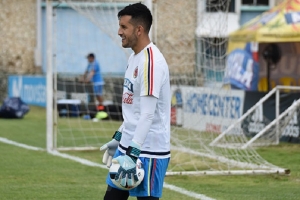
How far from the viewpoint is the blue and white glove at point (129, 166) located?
5.44 m

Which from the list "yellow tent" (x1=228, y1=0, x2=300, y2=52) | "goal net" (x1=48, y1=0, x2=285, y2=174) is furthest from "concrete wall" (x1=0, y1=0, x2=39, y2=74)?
"yellow tent" (x1=228, y1=0, x2=300, y2=52)

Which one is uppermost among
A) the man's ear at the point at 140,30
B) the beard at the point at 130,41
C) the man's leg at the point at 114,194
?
the man's ear at the point at 140,30

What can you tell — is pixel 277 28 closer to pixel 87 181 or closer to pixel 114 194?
pixel 87 181

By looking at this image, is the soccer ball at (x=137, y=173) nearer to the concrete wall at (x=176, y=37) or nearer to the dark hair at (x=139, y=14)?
the dark hair at (x=139, y=14)

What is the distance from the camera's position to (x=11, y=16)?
30.6m

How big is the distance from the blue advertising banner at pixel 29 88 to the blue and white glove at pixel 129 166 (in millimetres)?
19481

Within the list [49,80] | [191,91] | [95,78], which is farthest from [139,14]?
[95,78]

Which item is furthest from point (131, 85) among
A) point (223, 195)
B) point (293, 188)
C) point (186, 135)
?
point (186, 135)

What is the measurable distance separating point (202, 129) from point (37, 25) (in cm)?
1818

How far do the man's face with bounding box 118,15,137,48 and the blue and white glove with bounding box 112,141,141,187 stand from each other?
2.36 feet

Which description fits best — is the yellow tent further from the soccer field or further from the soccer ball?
the soccer ball

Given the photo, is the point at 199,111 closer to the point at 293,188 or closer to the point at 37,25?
the point at 293,188

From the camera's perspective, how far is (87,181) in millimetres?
10227

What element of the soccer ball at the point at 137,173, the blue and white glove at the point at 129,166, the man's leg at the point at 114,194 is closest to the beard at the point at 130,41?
the blue and white glove at the point at 129,166
